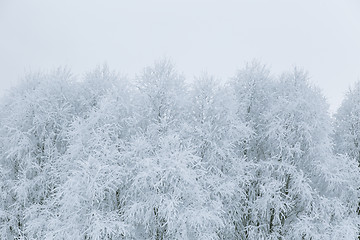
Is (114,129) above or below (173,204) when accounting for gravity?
above

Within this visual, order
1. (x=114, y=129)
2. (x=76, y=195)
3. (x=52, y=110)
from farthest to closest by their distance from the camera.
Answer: (x=52, y=110) → (x=114, y=129) → (x=76, y=195)

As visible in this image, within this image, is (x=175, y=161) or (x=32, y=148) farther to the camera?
(x=32, y=148)

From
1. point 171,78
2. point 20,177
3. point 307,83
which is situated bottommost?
point 20,177

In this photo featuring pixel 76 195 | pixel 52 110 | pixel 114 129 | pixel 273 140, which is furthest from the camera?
pixel 52 110

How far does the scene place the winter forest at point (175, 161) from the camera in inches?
605

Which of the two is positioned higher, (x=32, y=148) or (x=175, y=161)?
(x=175, y=161)

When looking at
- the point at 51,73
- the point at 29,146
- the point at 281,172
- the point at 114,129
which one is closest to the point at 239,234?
the point at 281,172

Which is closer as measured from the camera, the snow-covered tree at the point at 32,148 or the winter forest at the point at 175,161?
the winter forest at the point at 175,161

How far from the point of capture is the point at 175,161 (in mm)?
15102

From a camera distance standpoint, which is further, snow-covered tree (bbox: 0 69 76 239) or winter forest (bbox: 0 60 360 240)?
snow-covered tree (bbox: 0 69 76 239)

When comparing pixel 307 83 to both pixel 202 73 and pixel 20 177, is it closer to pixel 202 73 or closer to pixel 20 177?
pixel 202 73

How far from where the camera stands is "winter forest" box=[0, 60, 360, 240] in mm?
15359

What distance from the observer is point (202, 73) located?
1970 centimetres

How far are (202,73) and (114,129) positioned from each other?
5.66 meters
